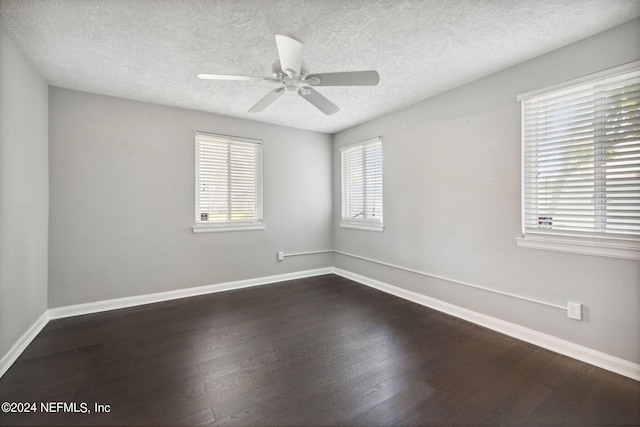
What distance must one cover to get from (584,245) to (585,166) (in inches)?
24.6

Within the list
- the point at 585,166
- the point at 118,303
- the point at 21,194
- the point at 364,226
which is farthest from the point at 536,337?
the point at 21,194

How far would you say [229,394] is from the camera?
175cm

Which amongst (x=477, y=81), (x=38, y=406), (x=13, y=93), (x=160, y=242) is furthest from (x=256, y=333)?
(x=477, y=81)

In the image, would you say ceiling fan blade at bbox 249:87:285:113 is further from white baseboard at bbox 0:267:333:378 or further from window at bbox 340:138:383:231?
white baseboard at bbox 0:267:333:378

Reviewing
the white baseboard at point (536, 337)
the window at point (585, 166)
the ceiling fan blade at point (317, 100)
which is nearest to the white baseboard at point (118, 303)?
the white baseboard at point (536, 337)

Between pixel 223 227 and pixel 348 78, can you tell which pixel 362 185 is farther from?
pixel 348 78

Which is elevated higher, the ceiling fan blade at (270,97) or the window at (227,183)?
the ceiling fan blade at (270,97)

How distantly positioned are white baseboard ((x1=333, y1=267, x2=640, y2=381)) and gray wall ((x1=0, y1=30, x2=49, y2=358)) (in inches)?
153

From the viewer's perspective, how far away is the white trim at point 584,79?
1.90 metres

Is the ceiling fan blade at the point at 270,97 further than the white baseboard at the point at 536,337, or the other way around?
the ceiling fan blade at the point at 270,97

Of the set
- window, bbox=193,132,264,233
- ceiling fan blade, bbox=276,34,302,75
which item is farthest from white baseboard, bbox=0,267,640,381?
ceiling fan blade, bbox=276,34,302,75

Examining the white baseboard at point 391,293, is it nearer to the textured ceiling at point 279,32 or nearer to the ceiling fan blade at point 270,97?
the textured ceiling at point 279,32

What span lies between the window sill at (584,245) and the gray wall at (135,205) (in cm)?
326

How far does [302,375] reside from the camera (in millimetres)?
1943
